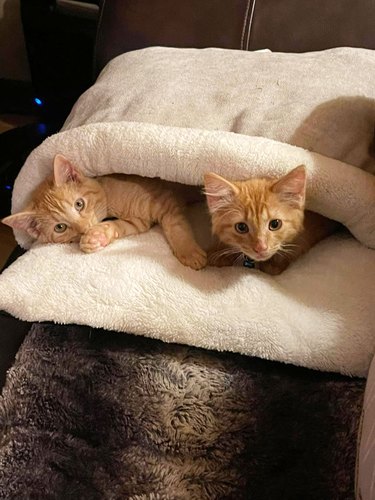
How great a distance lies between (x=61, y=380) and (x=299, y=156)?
675 millimetres

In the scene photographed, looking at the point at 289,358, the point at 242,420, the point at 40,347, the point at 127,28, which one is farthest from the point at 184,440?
the point at 127,28

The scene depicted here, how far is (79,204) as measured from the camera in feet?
4.06

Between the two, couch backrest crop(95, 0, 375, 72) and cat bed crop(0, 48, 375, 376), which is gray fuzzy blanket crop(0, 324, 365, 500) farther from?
couch backrest crop(95, 0, 375, 72)

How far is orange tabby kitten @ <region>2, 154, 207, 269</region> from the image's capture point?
119 centimetres

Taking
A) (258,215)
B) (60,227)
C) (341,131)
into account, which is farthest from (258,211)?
(60,227)

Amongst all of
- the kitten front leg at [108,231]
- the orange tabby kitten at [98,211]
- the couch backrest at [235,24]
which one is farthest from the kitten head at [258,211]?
the couch backrest at [235,24]

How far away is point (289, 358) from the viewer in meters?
0.97

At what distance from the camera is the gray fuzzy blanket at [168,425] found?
34.5 inches

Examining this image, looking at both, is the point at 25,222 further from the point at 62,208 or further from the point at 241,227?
the point at 241,227

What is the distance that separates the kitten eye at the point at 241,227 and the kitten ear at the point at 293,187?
0.33 ft

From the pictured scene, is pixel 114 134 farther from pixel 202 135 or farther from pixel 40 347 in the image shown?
pixel 40 347

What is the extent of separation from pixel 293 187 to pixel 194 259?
266mm

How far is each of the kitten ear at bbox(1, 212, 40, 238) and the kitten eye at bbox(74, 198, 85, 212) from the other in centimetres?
10

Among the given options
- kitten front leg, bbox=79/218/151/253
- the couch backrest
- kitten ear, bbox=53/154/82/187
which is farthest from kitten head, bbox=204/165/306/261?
the couch backrest
